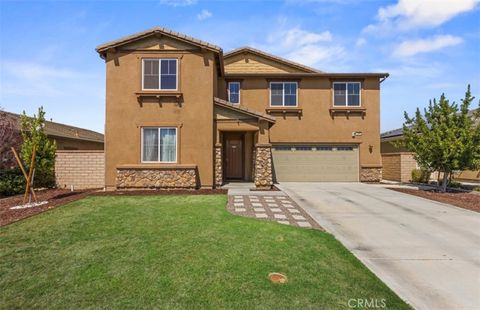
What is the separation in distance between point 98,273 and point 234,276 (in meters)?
2.10

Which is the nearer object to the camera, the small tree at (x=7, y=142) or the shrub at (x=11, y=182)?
the small tree at (x=7, y=142)

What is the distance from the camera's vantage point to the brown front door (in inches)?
653

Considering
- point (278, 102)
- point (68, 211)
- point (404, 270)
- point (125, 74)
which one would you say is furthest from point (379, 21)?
point (68, 211)

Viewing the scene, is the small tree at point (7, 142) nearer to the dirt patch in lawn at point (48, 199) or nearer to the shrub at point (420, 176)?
the dirt patch in lawn at point (48, 199)

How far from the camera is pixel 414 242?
6039 mm

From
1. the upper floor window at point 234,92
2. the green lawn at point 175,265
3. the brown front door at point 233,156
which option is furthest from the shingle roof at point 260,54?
the green lawn at point 175,265

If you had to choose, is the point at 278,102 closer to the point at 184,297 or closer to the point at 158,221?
the point at 158,221

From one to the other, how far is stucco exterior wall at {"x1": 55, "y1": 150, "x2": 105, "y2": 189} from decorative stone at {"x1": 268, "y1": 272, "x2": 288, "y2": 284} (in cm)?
1254

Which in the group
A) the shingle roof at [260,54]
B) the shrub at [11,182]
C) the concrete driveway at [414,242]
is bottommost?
the concrete driveway at [414,242]

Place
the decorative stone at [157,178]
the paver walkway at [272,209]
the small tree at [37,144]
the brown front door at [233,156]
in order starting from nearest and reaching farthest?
1. the paver walkway at [272,209]
2. the small tree at [37,144]
3. the decorative stone at [157,178]
4. the brown front door at [233,156]

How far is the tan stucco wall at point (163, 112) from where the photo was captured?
13.1 m

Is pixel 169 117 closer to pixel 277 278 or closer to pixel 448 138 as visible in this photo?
pixel 277 278

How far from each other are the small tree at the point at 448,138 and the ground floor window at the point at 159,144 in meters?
12.4

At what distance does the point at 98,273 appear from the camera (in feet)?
13.9
